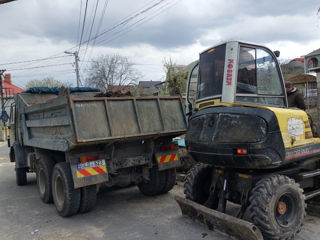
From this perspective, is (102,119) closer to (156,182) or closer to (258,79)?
(156,182)

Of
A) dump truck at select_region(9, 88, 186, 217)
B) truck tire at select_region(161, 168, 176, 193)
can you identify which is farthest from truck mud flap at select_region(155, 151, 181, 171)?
truck tire at select_region(161, 168, 176, 193)

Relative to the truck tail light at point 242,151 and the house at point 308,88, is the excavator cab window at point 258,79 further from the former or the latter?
the house at point 308,88

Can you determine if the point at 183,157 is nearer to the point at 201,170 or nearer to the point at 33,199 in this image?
the point at 201,170

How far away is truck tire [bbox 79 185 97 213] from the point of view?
5438mm

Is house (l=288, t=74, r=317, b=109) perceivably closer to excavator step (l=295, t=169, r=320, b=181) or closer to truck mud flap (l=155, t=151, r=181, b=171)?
truck mud flap (l=155, t=151, r=181, b=171)

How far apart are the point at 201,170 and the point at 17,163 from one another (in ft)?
18.0

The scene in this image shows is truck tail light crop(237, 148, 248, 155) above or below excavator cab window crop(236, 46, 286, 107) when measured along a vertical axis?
below

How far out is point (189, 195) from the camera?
502 centimetres

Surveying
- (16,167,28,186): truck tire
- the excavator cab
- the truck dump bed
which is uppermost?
the excavator cab

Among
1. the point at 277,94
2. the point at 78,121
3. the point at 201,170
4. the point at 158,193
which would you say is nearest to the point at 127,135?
the point at 78,121

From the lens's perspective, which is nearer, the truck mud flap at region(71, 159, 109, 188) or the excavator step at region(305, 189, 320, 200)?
the excavator step at region(305, 189, 320, 200)

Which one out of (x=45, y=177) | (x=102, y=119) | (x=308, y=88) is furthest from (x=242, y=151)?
(x=308, y=88)

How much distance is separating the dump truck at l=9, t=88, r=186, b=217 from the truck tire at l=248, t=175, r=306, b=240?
2309 millimetres

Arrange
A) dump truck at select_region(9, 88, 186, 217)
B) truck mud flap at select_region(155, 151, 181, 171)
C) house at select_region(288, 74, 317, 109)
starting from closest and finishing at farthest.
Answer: dump truck at select_region(9, 88, 186, 217), truck mud flap at select_region(155, 151, 181, 171), house at select_region(288, 74, 317, 109)
